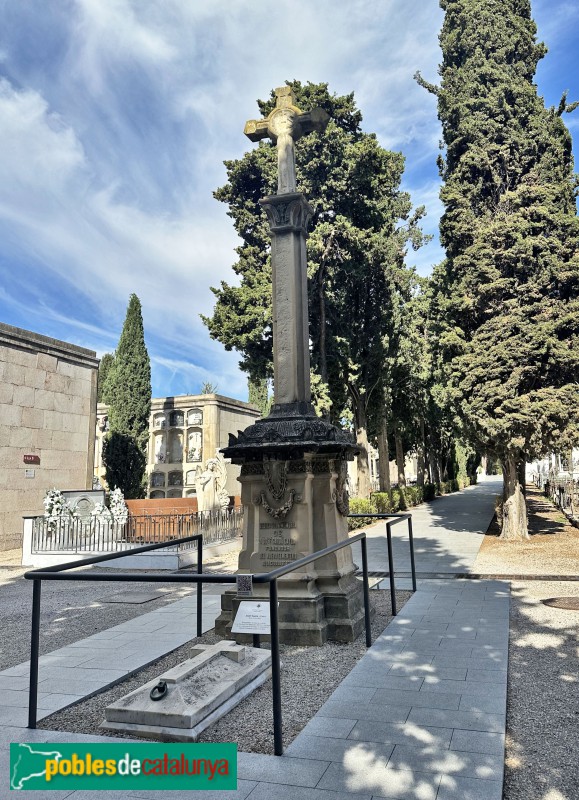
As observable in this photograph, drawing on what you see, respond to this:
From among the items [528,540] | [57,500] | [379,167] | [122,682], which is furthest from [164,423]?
[122,682]

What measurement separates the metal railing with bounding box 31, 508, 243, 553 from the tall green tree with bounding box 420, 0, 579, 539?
23.0 ft

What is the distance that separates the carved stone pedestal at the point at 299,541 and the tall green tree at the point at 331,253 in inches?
471

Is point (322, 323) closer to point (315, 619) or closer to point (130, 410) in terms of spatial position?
point (130, 410)

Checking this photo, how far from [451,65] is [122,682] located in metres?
18.8

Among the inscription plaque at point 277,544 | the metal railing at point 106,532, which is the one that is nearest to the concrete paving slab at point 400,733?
the inscription plaque at point 277,544

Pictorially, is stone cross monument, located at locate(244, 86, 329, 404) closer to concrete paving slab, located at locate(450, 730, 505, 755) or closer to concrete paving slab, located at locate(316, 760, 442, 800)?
concrete paving slab, located at locate(450, 730, 505, 755)

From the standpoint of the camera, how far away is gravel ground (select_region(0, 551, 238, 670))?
643 centimetres

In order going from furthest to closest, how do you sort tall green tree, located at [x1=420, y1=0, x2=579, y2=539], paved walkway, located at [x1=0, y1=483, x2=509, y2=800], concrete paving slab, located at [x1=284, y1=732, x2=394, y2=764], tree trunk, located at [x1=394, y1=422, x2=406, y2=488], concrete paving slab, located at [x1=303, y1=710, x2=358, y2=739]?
1. tree trunk, located at [x1=394, y1=422, x2=406, y2=488]
2. tall green tree, located at [x1=420, y1=0, x2=579, y2=539]
3. concrete paving slab, located at [x1=303, y1=710, x2=358, y2=739]
4. concrete paving slab, located at [x1=284, y1=732, x2=394, y2=764]
5. paved walkway, located at [x1=0, y1=483, x2=509, y2=800]

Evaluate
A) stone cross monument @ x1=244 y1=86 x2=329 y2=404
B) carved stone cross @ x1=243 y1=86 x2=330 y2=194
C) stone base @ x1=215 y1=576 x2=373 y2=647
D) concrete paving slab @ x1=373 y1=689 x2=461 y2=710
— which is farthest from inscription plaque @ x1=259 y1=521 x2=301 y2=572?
carved stone cross @ x1=243 y1=86 x2=330 y2=194

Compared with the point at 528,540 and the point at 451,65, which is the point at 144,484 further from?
the point at 451,65

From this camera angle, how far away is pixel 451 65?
1698cm

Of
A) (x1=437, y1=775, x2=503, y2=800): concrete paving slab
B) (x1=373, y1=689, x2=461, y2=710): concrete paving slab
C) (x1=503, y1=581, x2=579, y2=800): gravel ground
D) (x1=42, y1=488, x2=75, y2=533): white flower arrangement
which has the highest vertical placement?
(x1=42, y1=488, x2=75, y2=533): white flower arrangement

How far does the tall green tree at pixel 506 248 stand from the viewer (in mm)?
13125

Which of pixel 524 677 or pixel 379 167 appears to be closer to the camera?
pixel 524 677
